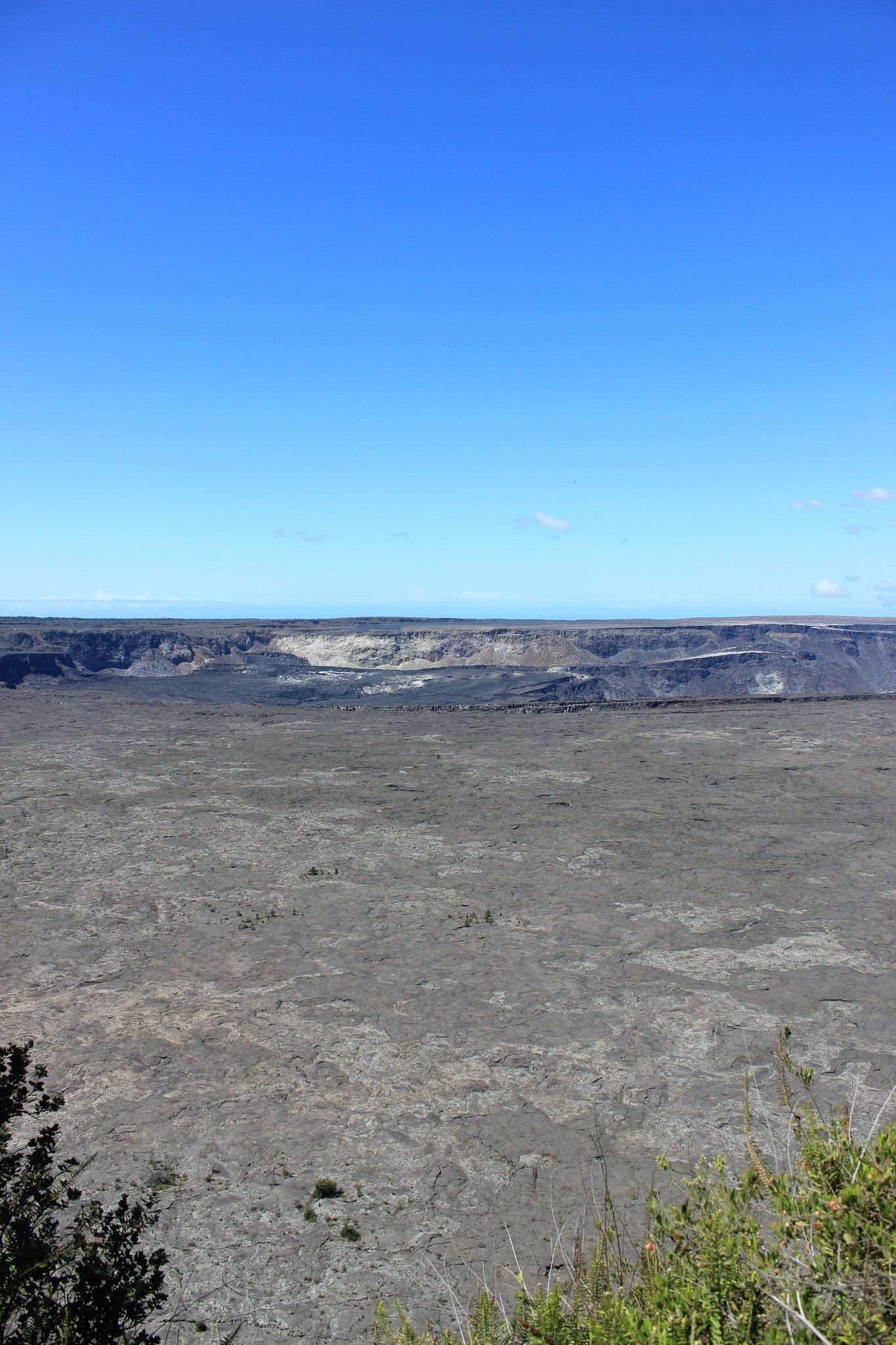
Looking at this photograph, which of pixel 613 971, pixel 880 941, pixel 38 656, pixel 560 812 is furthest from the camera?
pixel 38 656

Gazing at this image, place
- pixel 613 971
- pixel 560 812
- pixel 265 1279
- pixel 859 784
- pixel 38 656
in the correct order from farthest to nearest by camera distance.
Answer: pixel 38 656
pixel 859 784
pixel 560 812
pixel 613 971
pixel 265 1279

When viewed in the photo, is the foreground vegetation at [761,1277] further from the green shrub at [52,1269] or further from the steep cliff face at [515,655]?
the steep cliff face at [515,655]

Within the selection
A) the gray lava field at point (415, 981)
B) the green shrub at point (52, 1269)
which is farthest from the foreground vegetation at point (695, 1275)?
the gray lava field at point (415, 981)

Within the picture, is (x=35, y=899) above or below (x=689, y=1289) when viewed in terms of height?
below

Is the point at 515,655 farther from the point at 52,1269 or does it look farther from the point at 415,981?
the point at 52,1269

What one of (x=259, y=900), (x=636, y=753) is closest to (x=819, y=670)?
(x=636, y=753)

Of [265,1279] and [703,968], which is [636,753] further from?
[265,1279]
